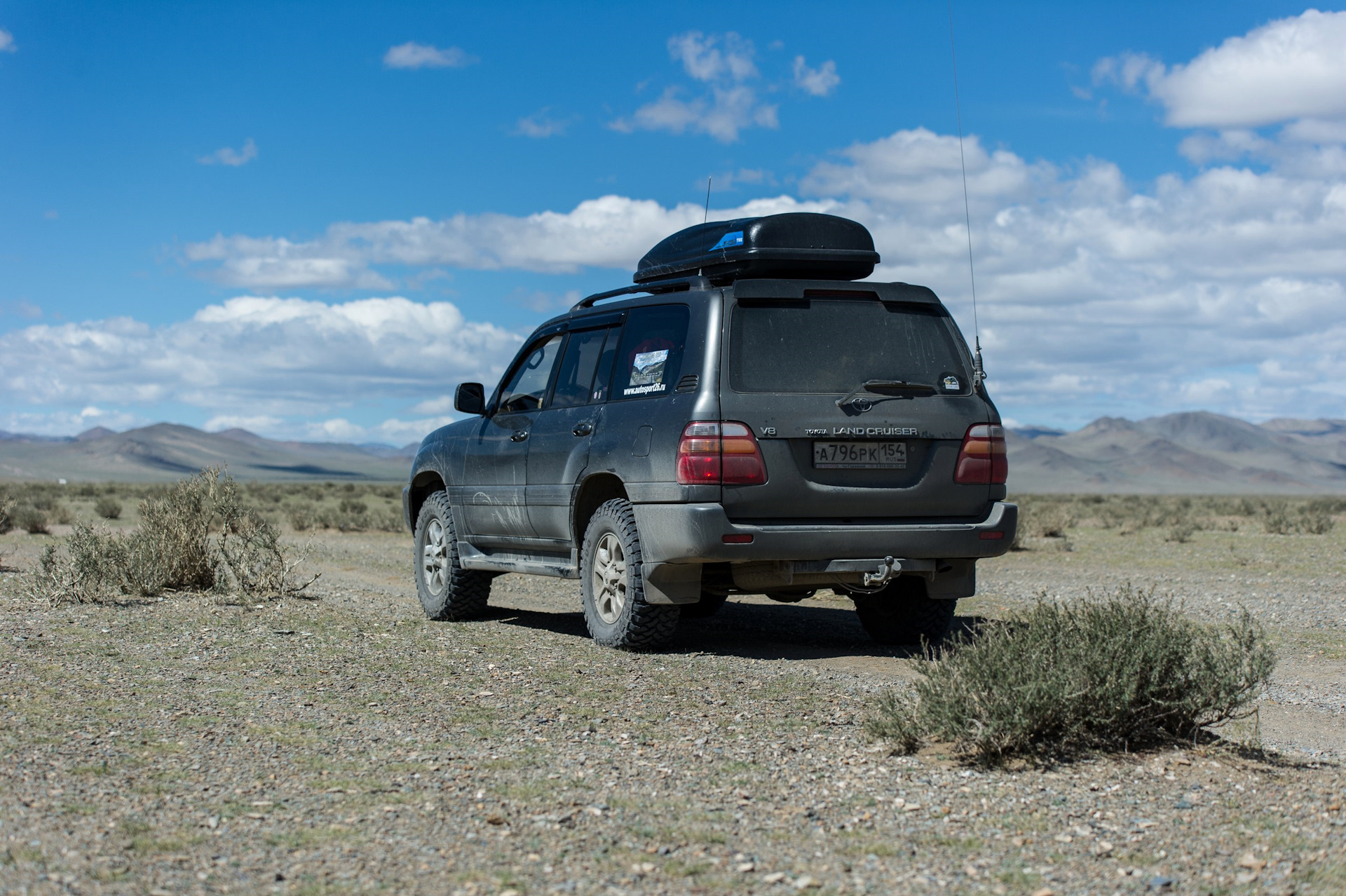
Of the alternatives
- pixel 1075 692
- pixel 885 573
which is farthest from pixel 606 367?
pixel 1075 692

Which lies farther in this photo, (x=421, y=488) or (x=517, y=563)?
(x=421, y=488)

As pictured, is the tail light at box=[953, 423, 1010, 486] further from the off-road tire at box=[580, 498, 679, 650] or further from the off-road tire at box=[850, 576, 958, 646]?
the off-road tire at box=[580, 498, 679, 650]

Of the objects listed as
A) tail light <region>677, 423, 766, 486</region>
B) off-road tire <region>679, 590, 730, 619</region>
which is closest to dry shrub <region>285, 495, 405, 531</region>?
off-road tire <region>679, 590, 730, 619</region>

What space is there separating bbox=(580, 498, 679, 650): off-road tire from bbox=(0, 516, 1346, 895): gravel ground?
0.20 metres

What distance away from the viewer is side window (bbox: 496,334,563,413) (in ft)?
29.6

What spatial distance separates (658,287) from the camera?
26.8ft

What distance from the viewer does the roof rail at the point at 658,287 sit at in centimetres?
771

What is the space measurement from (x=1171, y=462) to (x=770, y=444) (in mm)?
154405

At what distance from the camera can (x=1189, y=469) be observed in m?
147

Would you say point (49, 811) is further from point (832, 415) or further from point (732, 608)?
point (732, 608)

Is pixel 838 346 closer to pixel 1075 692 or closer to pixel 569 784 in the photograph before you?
pixel 1075 692

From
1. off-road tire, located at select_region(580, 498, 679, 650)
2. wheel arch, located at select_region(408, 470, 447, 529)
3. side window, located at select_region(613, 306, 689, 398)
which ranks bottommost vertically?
off-road tire, located at select_region(580, 498, 679, 650)

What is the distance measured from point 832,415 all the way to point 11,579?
8.47m

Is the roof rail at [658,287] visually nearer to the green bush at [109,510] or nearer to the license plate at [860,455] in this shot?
the license plate at [860,455]
